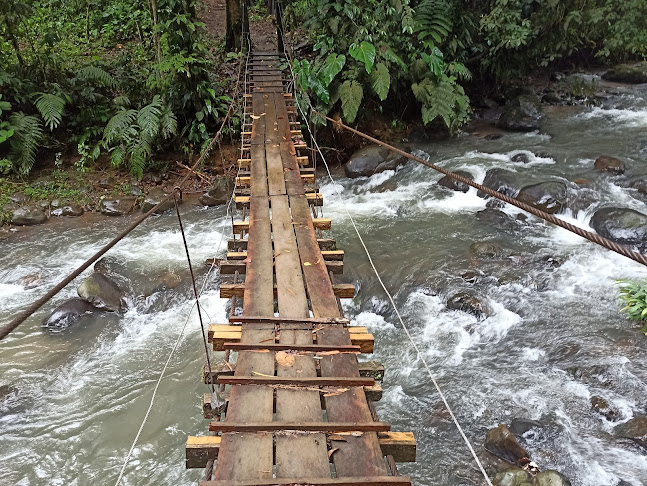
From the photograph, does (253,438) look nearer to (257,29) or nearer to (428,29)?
(428,29)

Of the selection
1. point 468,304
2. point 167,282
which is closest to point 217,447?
point 468,304

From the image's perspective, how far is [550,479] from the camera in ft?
10.5

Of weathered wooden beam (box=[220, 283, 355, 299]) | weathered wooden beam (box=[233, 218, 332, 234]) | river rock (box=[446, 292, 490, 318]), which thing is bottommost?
river rock (box=[446, 292, 490, 318])

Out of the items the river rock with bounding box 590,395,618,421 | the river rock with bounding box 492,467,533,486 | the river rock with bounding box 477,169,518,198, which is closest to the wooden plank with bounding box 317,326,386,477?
the river rock with bounding box 492,467,533,486

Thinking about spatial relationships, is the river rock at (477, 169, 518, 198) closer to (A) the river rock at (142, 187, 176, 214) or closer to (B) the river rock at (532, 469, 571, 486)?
(B) the river rock at (532, 469, 571, 486)

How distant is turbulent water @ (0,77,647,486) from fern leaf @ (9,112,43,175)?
1.29 meters

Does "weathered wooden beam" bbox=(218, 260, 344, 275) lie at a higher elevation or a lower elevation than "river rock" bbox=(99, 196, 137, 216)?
higher

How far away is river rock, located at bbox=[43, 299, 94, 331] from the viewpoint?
500 centimetres

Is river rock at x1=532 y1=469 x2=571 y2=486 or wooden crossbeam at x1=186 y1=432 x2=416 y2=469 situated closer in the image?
wooden crossbeam at x1=186 y1=432 x2=416 y2=469

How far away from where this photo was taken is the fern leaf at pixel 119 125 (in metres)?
7.30

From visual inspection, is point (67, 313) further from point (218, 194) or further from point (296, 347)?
point (296, 347)

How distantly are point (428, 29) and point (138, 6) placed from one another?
635 centimetres

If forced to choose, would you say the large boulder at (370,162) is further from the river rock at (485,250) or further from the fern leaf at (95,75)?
the fern leaf at (95,75)

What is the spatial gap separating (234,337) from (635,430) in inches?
121
